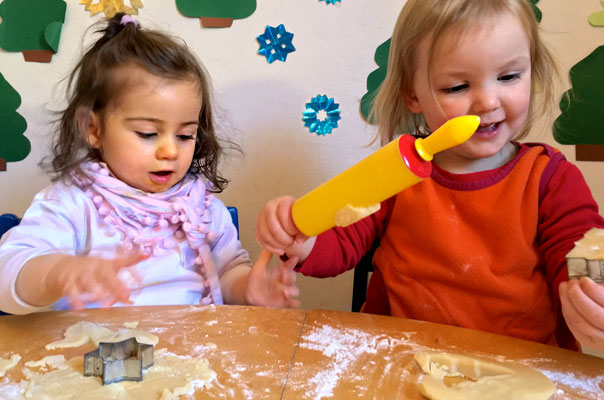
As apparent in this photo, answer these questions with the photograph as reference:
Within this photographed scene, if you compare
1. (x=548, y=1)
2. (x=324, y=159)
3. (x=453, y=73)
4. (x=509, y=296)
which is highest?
(x=548, y=1)

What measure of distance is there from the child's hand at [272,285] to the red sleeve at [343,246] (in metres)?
0.06

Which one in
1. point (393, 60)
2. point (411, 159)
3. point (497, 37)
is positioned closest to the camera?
point (411, 159)

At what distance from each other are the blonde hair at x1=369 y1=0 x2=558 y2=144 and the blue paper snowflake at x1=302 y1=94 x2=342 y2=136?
1.13 ft

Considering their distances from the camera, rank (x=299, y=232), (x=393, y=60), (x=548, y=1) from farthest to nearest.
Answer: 1. (x=548, y=1)
2. (x=393, y=60)
3. (x=299, y=232)

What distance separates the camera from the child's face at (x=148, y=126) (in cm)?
100

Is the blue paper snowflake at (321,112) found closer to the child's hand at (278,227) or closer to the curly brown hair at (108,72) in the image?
the curly brown hair at (108,72)

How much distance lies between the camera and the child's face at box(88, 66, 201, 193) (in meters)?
1.00

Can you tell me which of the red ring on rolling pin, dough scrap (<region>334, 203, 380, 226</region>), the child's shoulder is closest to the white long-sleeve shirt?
the child's shoulder

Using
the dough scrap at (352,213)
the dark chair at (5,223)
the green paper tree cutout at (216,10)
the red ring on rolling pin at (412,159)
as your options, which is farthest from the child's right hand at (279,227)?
the green paper tree cutout at (216,10)

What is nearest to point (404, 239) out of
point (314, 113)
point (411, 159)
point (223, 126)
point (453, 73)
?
point (453, 73)

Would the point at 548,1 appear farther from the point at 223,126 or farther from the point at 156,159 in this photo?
the point at 156,159

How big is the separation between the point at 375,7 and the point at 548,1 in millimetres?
457

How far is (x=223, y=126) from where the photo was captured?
1.46 m

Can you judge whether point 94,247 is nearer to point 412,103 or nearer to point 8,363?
point 8,363
